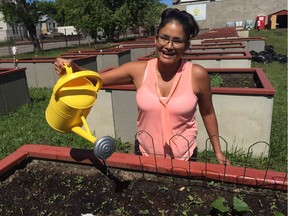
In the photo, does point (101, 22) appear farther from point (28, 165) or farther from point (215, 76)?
point (28, 165)

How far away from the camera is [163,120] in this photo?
179cm

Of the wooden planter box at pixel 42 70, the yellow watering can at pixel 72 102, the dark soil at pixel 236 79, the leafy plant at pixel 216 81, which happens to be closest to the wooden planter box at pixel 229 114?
the dark soil at pixel 236 79

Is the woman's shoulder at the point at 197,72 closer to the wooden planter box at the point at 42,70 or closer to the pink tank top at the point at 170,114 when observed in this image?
the pink tank top at the point at 170,114

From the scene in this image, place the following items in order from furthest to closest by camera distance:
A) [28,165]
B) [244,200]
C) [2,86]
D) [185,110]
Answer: [2,86] → [28,165] → [185,110] → [244,200]

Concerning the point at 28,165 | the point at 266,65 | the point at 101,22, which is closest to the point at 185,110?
the point at 28,165

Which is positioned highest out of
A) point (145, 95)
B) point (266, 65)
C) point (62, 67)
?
point (62, 67)

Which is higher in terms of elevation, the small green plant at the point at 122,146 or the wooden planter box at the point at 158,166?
the wooden planter box at the point at 158,166

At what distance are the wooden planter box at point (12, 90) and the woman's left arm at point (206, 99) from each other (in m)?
5.98

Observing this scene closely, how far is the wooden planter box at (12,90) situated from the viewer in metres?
6.75

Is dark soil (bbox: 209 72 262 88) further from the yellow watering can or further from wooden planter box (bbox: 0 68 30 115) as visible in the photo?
wooden planter box (bbox: 0 68 30 115)

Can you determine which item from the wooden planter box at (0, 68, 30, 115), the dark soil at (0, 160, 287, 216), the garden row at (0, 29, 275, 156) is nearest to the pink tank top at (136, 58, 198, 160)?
the dark soil at (0, 160, 287, 216)

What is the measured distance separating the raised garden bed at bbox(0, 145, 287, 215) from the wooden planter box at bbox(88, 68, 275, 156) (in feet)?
8.40

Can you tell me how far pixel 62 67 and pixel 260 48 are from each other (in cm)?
1429

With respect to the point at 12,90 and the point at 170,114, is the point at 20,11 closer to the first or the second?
the point at 12,90
